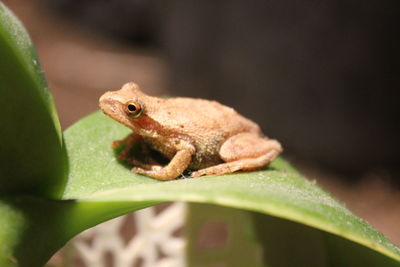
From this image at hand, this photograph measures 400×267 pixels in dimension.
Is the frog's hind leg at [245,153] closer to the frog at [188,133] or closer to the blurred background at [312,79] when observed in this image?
the frog at [188,133]

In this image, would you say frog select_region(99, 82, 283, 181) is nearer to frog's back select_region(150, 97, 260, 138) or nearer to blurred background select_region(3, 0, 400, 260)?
frog's back select_region(150, 97, 260, 138)

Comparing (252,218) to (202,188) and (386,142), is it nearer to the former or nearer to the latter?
(202,188)

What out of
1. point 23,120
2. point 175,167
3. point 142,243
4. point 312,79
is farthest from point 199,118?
point 312,79

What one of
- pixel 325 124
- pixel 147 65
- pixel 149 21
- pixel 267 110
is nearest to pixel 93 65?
pixel 147 65

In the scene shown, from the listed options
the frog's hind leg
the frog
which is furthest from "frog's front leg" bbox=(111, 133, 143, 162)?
the frog's hind leg

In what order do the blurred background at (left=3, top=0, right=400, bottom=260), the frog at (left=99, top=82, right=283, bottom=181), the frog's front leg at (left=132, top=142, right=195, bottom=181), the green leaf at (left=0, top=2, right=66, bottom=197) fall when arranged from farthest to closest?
the blurred background at (left=3, top=0, right=400, bottom=260), the frog at (left=99, top=82, right=283, bottom=181), the frog's front leg at (left=132, top=142, right=195, bottom=181), the green leaf at (left=0, top=2, right=66, bottom=197)

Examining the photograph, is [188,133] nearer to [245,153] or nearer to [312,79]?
[245,153]
